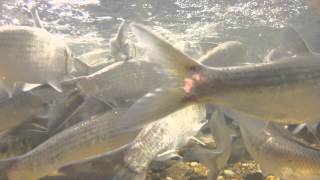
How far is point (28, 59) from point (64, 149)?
1.32 m

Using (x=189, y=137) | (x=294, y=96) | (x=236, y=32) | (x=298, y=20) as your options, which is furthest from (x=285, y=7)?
(x=294, y=96)

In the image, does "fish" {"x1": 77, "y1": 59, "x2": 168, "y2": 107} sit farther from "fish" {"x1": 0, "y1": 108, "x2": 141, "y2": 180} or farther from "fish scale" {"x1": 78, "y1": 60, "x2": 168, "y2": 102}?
"fish" {"x1": 0, "y1": 108, "x2": 141, "y2": 180}

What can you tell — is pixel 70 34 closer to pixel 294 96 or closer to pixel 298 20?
pixel 298 20

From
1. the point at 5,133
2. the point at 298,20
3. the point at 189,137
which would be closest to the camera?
the point at 189,137

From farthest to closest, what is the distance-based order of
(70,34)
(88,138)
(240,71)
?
1. (70,34)
2. (88,138)
3. (240,71)

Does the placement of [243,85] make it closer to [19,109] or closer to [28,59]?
[28,59]

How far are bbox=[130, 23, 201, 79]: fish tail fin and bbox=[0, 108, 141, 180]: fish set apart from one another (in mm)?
1819

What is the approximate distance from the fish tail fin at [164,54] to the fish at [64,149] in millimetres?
1819

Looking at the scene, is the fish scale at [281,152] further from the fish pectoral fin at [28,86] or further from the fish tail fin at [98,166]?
the fish pectoral fin at [28,86]

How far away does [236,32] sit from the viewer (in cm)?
1858

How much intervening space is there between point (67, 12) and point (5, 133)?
8849mm

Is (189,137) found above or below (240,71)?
below

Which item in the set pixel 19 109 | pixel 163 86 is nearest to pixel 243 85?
pixel 163 86

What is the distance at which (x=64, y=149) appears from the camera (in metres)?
4.63
